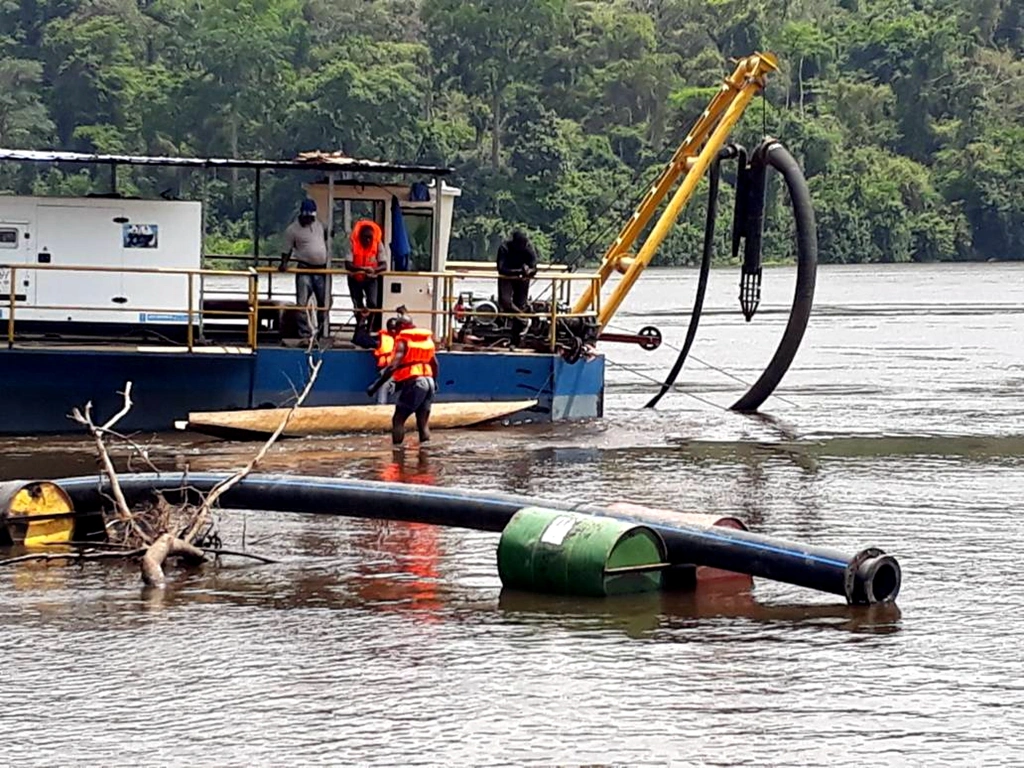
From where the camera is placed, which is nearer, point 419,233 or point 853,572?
point 853,572

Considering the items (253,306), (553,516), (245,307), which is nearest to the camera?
(553,516)

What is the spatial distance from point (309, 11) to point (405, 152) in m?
25.4

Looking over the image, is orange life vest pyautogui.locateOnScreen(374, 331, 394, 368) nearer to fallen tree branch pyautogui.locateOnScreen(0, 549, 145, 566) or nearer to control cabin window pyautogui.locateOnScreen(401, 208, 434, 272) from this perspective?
control cabin window pyautogui.locateOnScreen(401, 208, 434, 272)

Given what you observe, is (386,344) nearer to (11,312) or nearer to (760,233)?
(11,312)

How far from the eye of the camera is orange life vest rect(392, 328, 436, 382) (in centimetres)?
2141

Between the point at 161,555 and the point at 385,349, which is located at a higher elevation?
the point at 385,349

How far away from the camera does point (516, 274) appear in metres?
25.4

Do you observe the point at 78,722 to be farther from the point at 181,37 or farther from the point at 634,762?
the point at 181,37

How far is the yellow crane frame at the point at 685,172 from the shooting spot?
27.7 meters

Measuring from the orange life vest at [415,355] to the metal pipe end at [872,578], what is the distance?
8.91 meters

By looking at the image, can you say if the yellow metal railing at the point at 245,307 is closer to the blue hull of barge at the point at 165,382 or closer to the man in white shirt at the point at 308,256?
the man in white shirt at the point at 308,256

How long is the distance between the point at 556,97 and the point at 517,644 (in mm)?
92277

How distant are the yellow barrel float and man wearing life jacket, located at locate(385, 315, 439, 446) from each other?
6.42 metres

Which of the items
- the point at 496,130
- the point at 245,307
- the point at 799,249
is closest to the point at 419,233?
the point at 245,307
